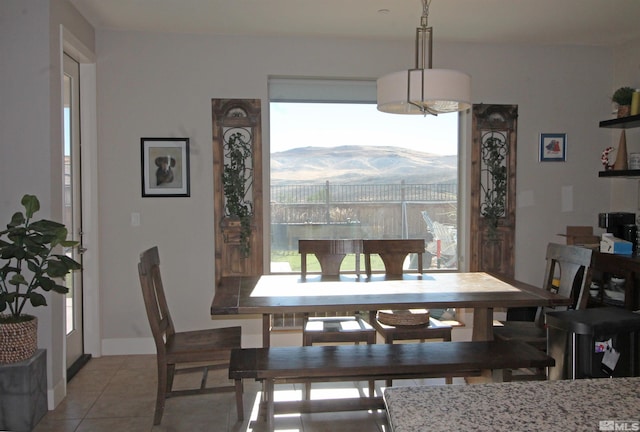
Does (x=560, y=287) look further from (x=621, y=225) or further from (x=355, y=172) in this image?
(x=355, y=172)

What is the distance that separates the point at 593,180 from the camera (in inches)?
200

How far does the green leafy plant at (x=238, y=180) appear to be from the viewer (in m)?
4.66

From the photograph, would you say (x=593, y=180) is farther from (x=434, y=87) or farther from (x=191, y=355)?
(x=191, y=355)

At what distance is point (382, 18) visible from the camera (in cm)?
417

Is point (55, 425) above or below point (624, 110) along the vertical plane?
below

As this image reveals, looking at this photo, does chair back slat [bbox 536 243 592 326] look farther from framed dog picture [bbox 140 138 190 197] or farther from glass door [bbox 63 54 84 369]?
glass door [bbox 63 54 84 369]

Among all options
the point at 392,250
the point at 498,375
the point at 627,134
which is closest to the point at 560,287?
the point at 498,375

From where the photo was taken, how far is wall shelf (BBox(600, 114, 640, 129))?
4423mm

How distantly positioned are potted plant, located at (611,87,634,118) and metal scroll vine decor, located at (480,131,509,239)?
95 centimetres

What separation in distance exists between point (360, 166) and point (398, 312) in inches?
66.1

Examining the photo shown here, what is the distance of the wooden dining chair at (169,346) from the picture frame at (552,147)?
3.32m

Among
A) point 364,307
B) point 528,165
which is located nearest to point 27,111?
point 364,307

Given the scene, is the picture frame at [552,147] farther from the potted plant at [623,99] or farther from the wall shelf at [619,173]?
the potted plant at [623,99]

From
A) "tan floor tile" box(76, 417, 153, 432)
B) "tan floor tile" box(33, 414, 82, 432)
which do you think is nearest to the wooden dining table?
"tan floor tile" box(76, 417, 153, 432)
